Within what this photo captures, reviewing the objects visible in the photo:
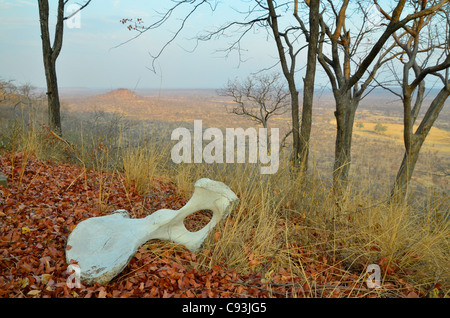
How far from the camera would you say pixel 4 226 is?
9.20ft

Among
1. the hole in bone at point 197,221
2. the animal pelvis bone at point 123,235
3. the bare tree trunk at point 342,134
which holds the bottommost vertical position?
the hole in bone at point 197,221

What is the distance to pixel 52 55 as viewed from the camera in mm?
6215

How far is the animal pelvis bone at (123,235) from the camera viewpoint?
2.33 metres

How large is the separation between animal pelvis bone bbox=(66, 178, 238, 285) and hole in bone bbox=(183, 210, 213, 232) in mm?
458

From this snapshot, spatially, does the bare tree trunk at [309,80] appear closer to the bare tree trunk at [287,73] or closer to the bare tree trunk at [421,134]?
the bare tree trunk at [287,73]

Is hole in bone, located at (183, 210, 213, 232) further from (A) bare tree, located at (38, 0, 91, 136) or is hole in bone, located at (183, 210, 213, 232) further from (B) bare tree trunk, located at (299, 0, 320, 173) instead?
(A) bare tree, located at (38, 0, 91, 136)

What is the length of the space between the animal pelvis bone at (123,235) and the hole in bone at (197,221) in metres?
0.46

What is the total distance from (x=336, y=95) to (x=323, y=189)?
2266 mm

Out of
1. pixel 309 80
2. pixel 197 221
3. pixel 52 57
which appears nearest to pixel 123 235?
pixel 197 221

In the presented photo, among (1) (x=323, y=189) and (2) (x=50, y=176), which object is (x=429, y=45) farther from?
(2) (x=50, y=176)

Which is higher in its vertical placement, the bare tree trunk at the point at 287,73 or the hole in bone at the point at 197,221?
the bare tree trunk at the point at 287,73

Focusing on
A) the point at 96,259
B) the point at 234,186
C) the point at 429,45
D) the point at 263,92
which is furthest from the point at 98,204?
the point at 429,45

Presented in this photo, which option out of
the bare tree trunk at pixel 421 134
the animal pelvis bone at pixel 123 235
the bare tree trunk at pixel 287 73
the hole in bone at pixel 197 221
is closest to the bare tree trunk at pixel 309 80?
the bare tree trunk at pixel 287 73

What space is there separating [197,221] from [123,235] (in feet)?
3.47
